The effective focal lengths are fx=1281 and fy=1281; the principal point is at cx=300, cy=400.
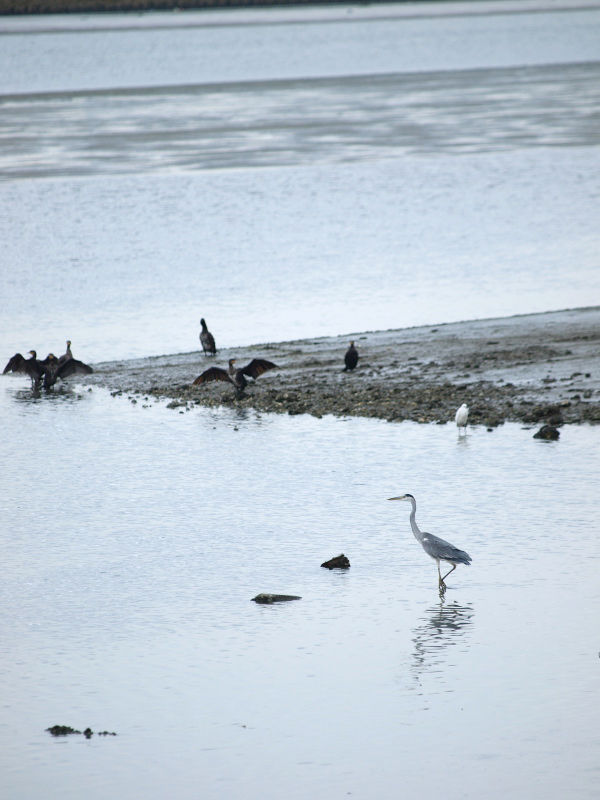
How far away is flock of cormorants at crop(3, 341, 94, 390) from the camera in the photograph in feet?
70.6

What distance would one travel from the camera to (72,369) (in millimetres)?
21766

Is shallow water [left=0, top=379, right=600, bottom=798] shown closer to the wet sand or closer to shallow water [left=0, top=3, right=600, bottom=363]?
the wet sand

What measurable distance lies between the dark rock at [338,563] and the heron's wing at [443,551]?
3.00 feet

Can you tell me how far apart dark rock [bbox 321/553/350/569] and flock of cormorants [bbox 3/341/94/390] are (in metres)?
9.59

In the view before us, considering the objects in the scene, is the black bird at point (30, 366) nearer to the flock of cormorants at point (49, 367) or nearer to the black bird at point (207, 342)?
the flock of cormorants at point (49, 367)

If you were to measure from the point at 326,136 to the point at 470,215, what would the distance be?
20146 millimetres

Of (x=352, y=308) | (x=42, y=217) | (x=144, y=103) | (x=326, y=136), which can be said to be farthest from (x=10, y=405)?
(x=144, y=103)

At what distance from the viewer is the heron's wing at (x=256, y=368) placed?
2066cm

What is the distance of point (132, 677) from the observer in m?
10.9

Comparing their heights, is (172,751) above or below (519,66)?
below

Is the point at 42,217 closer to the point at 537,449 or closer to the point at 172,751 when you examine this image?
the point at 537,449

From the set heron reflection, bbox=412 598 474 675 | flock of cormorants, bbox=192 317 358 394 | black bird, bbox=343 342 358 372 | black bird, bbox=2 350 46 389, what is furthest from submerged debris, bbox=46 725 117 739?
black bird, bbox=2 350 46 389

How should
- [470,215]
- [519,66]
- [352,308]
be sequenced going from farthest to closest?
1. [519,66]
2. [470,215]
3. [352,308]

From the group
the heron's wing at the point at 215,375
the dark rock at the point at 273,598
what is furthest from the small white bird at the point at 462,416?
the dark rock at the point at 273,598
